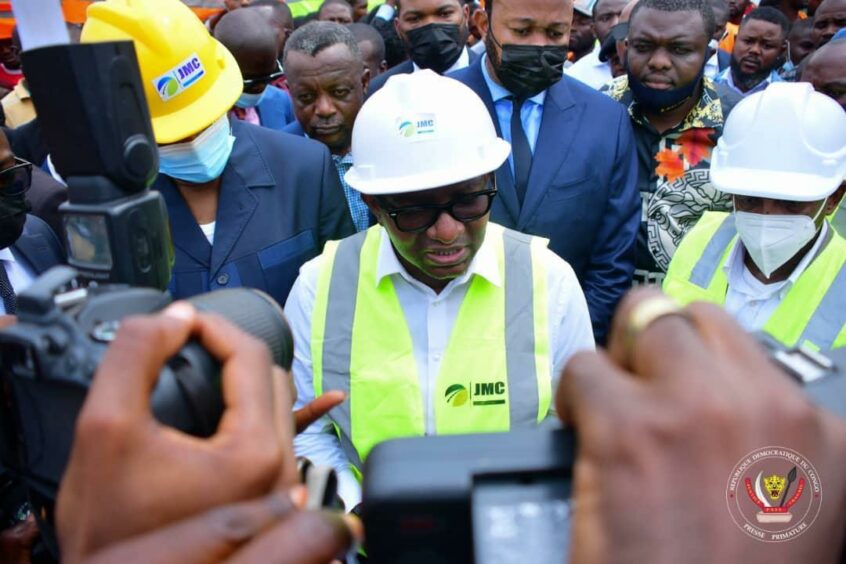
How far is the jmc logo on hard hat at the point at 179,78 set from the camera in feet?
8.51

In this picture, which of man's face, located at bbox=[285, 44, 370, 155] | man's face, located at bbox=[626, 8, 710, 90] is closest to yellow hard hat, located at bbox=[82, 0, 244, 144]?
man's face, located at bbox=[285, 44, 370, 155]

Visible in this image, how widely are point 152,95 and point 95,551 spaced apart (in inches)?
83.5

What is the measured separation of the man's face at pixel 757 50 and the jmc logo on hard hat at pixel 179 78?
19.1 ft

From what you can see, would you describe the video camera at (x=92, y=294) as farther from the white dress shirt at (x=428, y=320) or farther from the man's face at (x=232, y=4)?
the man's face at (x=232, y=4)

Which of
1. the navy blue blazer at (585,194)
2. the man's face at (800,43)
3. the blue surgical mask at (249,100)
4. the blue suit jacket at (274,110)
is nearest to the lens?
the navy blue blazer at (585,194)

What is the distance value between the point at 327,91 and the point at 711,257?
7.20 ft

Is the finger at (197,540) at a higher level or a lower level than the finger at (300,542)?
higher

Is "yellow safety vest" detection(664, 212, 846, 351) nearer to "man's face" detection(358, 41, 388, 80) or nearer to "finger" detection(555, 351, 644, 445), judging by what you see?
"finger" detection(555, 351, 644, 445)

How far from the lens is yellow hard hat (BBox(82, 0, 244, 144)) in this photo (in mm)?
2570

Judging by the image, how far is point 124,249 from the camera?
116 centimetres

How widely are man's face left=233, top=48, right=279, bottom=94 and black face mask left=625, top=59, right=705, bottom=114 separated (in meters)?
2.74

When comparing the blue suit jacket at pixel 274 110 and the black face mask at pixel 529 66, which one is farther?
the blue suit jacket at pixel 274 110

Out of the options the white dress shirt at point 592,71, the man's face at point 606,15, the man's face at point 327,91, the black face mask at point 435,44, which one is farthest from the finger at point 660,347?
the man's face at point 606,15

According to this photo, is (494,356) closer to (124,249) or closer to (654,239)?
(124,249)
